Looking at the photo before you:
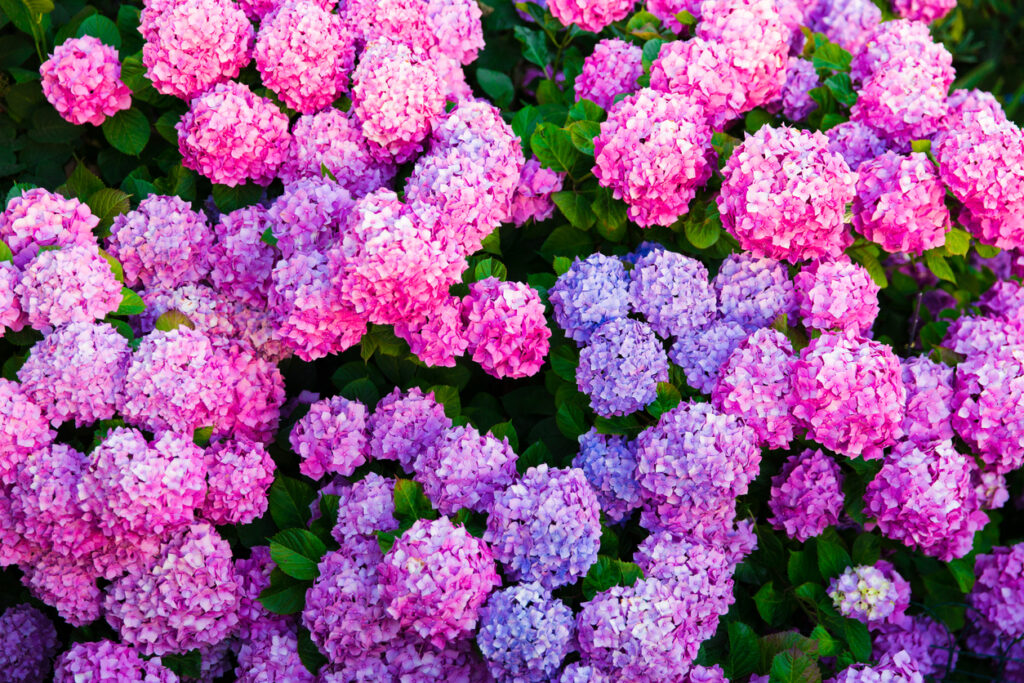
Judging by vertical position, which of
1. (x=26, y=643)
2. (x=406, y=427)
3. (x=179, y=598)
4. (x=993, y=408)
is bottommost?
(x=26, y=643)

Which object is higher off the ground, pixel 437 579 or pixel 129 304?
pixel 129 304

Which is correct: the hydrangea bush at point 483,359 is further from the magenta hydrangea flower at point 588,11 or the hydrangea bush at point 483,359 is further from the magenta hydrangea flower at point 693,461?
the magenta hydrangea flower at point 588,11

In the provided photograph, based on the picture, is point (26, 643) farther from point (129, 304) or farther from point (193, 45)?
point (193, 45)

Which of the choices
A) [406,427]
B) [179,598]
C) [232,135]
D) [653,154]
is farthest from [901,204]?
[179,598]

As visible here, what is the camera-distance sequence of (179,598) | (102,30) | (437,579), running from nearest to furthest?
1. (437,579)
2. (179,598)
3. (102,30)

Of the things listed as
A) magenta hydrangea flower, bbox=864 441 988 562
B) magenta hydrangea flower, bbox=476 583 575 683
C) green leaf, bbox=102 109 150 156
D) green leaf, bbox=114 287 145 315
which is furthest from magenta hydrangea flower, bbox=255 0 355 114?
magenta hydrangea flower, bbox=864 441 988 562

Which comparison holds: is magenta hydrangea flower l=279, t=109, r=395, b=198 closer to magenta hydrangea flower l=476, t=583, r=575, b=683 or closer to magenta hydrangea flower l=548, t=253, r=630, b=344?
magenta hydrangea flower l=548, t=253, r=630, b=344
